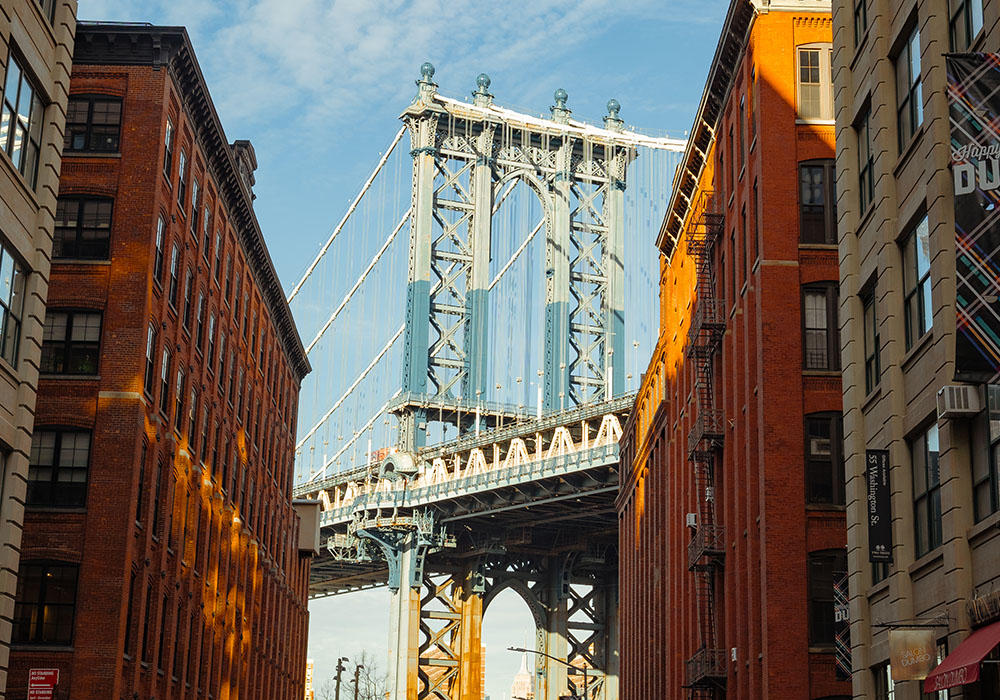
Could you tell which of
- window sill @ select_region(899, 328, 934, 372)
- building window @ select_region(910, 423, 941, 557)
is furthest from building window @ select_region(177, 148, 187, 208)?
building window @ select_region(910, 423, 941, 557)

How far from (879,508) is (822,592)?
484 inches

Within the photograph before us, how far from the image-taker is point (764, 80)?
142ft

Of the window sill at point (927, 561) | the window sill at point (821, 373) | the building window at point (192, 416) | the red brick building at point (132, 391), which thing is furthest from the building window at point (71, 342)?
the window sill at point (927, 561)

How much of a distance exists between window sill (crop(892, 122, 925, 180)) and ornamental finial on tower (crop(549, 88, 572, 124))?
89.2 meters

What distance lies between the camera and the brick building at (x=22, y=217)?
29016 mm

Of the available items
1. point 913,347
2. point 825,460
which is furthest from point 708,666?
point 913,347

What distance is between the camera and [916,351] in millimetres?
27266

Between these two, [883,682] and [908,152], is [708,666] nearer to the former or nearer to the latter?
[883,682]

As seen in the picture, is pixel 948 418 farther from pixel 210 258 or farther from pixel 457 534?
pixel 457 534

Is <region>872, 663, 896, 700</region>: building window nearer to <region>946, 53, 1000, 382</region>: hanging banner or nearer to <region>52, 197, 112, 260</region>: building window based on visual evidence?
<region>946, 53, 1000, 382</region>: hanging banner

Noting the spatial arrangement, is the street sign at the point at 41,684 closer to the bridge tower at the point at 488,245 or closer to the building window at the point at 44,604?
the building window at the point at 44,604

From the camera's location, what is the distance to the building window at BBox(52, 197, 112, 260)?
4669cm

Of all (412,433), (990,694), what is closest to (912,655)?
(990,694)

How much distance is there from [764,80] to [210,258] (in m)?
24.7
